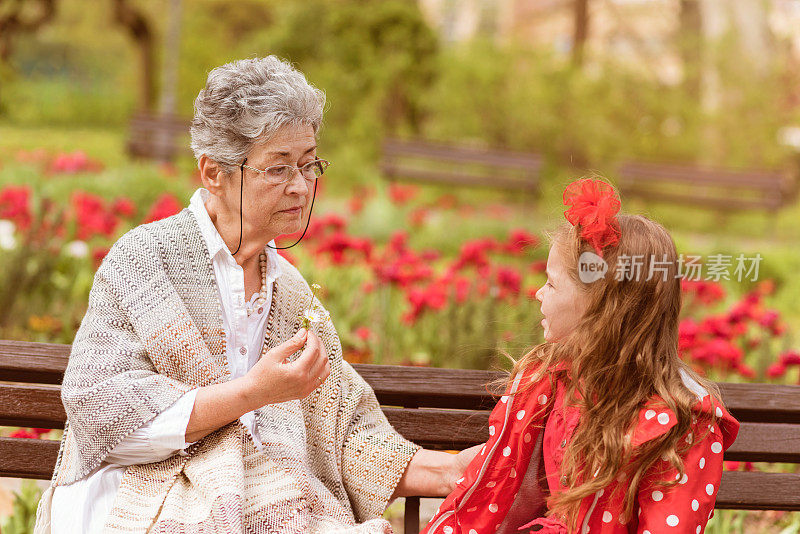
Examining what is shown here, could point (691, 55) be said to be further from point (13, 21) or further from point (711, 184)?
point (13, 21)

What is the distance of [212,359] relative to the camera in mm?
2115

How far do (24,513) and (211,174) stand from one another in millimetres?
1401

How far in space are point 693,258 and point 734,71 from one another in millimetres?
12174

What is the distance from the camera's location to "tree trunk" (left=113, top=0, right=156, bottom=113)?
53.4ft

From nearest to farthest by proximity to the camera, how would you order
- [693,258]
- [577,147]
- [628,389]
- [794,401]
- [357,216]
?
1. [628,389]
2. [693,258]
3. [794,401]
4. [357,216]
5. [577,147]

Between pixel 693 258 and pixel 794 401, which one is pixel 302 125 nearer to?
pixel 693 258

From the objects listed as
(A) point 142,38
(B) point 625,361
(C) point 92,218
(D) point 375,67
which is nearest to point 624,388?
(B) point 625,361

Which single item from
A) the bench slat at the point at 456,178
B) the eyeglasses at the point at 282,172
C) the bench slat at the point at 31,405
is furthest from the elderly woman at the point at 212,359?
the bench slat at the point at 456,178

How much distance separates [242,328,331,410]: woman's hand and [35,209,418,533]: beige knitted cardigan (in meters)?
0.17

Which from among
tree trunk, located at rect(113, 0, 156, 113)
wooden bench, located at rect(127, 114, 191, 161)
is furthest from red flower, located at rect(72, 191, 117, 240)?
tree trunk, located at rect(113, 0, 156, 113)

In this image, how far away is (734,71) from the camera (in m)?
13.4

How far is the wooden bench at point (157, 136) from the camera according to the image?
12414 mm

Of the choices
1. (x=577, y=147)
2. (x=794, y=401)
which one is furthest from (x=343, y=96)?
(x=794, y=401)

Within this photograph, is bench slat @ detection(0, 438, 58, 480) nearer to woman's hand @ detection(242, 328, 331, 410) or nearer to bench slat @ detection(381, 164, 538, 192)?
woman's hand @ detection(242, 328, 331, 410)
